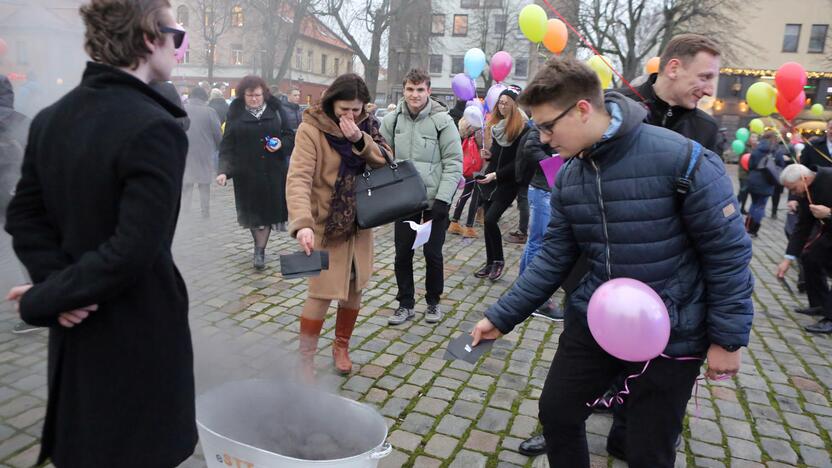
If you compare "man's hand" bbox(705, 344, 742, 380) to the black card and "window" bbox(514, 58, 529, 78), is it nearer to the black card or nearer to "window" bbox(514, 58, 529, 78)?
the black card

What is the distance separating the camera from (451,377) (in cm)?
382

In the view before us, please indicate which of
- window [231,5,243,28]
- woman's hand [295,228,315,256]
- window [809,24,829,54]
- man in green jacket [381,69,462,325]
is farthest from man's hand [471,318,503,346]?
window [809,24,829,54]

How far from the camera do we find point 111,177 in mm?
1421

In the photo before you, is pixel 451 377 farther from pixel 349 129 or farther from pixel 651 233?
pixel 651 233

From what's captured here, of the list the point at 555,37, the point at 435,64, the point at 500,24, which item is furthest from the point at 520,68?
the point at 555,37

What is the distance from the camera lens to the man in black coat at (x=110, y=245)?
4.64ft

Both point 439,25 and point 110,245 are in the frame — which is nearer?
point 110,245

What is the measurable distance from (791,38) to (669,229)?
46.3 metres

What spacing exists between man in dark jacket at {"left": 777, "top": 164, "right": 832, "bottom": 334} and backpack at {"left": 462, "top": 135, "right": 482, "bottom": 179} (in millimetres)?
3703

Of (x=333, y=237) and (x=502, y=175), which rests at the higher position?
(x=502, y=175)

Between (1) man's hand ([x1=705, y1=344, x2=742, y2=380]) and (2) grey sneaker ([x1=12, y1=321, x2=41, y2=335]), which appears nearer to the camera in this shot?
(1) man's hand ([x1=705, y1=344, x2=742, y2=380])

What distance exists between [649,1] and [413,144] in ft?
113

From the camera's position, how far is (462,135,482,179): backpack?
26.0 ft

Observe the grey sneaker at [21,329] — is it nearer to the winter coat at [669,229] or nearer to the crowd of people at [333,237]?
the crowd of people at [333,237]
